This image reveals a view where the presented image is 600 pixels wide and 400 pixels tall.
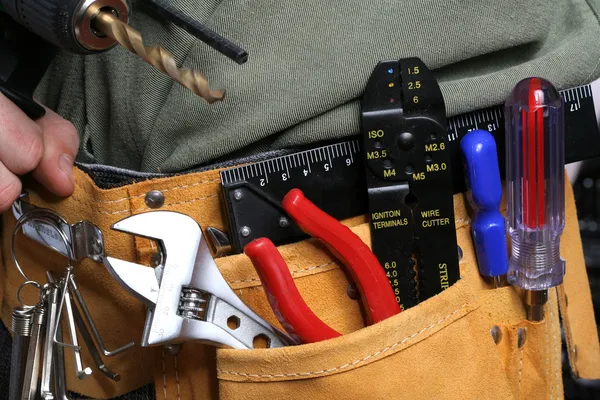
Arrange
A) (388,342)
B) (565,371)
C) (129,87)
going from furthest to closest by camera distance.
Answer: (565,371) → (129,87) → (388,342)

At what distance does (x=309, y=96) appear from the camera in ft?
2.34

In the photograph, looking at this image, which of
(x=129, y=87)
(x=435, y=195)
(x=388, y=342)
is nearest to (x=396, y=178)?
(x=435, y=195)

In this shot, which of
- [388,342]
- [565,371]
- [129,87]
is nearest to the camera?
[388,342]

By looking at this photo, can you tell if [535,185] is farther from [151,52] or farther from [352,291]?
[151,52]

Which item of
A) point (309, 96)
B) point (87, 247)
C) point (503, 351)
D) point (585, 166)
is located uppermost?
point (585, 166)

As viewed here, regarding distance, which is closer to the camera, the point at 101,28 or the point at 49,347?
the point at 101,28

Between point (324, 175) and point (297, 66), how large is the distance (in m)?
0.11

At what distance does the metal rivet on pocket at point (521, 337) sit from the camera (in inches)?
29.0

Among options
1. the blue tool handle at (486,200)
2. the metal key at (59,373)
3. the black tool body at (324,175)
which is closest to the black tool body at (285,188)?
the black tool body at (324,175)

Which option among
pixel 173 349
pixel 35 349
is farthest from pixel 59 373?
pixel 173 349

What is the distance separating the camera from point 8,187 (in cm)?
70

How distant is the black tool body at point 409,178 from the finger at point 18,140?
1.03ft

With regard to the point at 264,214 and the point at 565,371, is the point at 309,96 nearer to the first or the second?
the point at 264,214

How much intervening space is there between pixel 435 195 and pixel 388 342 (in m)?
0.16
